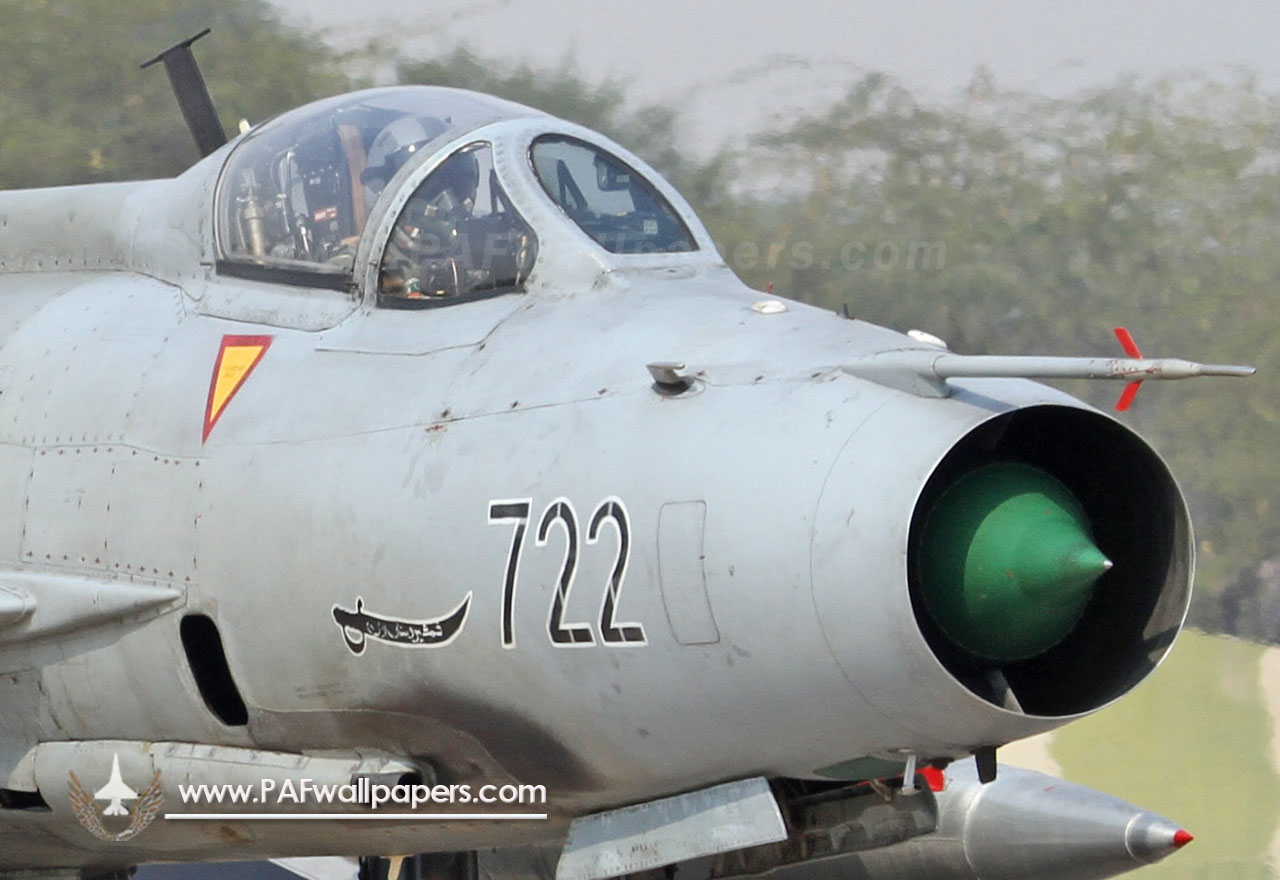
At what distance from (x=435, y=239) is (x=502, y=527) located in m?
1.14

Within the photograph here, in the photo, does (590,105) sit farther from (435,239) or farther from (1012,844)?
(435,239)

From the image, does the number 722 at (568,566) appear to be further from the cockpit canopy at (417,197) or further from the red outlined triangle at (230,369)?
the red outlined triangle at (230,369)

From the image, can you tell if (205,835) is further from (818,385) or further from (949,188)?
(949,188)

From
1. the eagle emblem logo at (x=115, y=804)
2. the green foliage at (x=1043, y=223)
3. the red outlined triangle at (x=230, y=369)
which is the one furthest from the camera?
the green foliage at (x=1043, y=223)

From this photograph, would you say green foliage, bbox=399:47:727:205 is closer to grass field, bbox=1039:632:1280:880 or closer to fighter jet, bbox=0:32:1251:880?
grass field, bbox=1039:632:1280:880

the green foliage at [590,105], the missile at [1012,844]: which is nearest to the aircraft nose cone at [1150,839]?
the missile at [1012,844]

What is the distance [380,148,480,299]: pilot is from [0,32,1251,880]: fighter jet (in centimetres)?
1

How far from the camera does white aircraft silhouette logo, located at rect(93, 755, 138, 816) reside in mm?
Answer: 5793

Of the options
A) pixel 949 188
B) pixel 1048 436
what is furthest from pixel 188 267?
pixel 949 188

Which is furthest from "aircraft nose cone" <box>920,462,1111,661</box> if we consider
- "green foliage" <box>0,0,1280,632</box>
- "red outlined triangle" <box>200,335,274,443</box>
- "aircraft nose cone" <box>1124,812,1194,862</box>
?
"green foliage" <box>0,0,1280,632</box>

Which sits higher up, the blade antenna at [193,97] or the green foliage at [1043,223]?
the blade antenna at [193,97]

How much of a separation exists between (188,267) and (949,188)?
11845 mm

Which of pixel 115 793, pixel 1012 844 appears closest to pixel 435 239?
pixel 115 793

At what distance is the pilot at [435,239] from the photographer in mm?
5527
